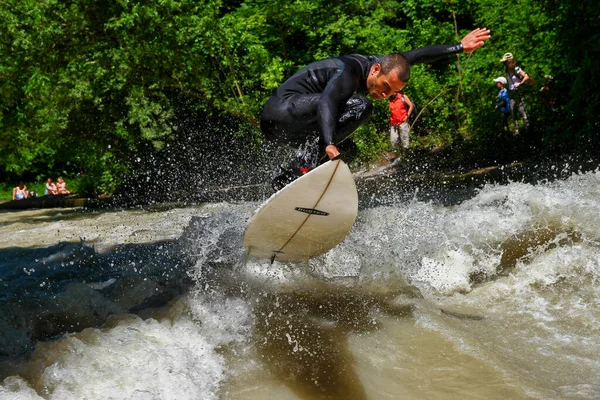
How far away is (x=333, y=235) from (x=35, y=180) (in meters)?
33.0

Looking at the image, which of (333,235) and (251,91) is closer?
(333,235)

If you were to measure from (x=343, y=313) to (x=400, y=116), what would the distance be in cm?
884

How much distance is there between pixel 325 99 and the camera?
5.01 metres

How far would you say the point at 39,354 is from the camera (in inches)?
142

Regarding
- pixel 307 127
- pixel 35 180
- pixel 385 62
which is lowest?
pixel 35 180

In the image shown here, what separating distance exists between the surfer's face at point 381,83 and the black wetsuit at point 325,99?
0.09m

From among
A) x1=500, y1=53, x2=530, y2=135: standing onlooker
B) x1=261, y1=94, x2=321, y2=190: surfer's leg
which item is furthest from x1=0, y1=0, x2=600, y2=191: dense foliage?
x1=261, y1=94, x2=321, y2=190: surfer's leg

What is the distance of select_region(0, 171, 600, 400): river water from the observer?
3.55 metres

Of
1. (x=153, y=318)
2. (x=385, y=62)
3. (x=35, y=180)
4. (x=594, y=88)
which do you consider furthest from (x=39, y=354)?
(x=35, y=180)

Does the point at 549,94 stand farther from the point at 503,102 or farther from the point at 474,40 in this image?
the point at 474,40

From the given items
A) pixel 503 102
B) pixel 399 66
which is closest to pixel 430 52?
pixel 399 66

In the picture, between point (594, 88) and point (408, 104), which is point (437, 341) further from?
point (408, 104)

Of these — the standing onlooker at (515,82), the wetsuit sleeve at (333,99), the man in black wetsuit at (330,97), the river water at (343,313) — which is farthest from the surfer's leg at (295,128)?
the standing onlooker at (515,82)

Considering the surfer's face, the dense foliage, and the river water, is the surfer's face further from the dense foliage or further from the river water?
the dense foliage
